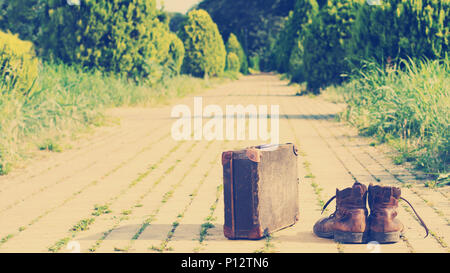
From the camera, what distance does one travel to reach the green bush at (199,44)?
1105 inches

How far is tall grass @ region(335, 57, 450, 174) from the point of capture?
6.98 m

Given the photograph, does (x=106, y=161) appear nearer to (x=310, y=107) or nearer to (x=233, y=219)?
(x=233, y=219)

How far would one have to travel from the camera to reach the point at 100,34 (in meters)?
15.2

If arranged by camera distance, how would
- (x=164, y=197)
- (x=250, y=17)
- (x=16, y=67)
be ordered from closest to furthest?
1. (x=164, y=197)
2. (x=16, y=67)
3. (x=250, y=17)

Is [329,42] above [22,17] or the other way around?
the other way around

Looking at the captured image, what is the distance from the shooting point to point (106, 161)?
7.83m

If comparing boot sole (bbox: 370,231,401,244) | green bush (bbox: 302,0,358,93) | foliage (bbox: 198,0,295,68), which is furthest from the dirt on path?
foliage (bbox: 198,0,295,68)

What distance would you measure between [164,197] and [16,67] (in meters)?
4.56

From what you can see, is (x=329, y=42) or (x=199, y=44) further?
(x=199, y=44)

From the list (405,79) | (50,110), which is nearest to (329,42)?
(405,79)

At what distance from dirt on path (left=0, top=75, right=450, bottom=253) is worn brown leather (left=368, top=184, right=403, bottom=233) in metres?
0.14

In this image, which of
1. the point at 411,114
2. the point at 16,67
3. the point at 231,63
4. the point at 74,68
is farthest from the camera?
the point at 231,63

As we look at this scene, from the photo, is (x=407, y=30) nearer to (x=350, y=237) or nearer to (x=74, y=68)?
(x=350, y=237)

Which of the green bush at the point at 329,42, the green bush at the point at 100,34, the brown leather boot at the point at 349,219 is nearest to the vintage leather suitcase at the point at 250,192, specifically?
the brown leather boot at the point at 349,219
